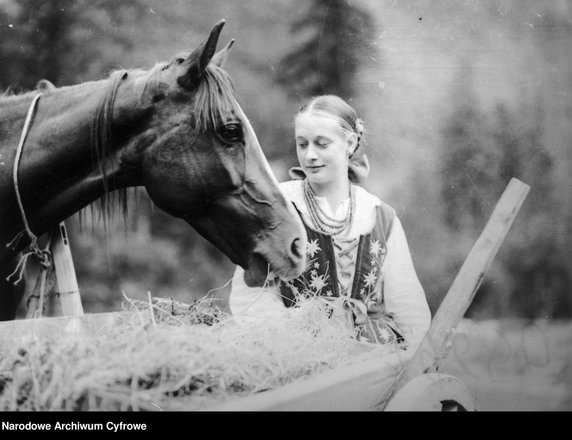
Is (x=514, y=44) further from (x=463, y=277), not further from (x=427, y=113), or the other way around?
(x=463, y=277)

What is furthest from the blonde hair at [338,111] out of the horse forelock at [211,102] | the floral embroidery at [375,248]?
the horse forelock at [211,102]

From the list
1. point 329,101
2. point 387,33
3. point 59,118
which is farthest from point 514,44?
point 59,118

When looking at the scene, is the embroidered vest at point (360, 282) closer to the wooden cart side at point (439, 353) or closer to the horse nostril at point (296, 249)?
the horse nostril at point (296, 249)

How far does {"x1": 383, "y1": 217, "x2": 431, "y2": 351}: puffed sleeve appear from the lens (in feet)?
6.28

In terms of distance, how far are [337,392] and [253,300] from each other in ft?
2.58

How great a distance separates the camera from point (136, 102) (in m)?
1.59

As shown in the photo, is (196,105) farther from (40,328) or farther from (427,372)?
(427,372)

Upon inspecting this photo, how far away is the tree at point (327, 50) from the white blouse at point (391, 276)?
44cm

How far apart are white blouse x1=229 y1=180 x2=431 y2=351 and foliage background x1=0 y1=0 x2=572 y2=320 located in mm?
199

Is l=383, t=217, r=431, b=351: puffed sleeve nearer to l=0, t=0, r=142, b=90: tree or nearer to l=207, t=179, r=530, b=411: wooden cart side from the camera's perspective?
l=207, t=179, r=530, b=411: wooden cart side

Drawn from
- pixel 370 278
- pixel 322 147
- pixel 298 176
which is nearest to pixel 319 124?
pixel 322 147

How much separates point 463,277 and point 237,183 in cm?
68

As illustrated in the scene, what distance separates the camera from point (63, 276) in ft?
5.89

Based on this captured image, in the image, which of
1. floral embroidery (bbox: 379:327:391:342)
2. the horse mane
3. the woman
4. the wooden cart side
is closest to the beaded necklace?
the woman
